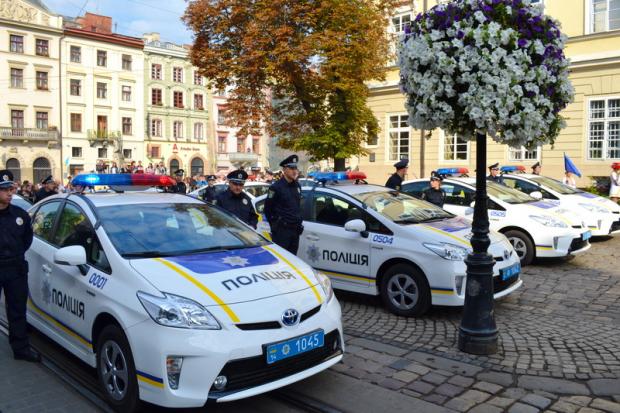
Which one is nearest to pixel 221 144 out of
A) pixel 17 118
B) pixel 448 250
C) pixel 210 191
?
pixel 17 118

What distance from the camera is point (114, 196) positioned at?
5.45 metres

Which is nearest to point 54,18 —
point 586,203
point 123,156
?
point 123,156

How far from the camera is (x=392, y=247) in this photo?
661 cm

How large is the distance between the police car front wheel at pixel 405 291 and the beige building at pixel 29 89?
4773 centimetres

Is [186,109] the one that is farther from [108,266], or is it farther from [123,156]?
[108,266]

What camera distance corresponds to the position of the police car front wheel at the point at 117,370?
386 centimetres

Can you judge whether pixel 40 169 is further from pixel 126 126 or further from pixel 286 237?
pixel 286 237

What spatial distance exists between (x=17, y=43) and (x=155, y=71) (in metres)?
13.1

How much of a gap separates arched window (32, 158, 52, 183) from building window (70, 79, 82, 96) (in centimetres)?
684

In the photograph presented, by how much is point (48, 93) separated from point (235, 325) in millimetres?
52446

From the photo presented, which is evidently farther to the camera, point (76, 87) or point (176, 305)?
point (76, 87)

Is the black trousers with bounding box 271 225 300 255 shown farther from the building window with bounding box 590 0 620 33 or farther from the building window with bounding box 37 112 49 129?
the building window with bounding box 37 112 49 129

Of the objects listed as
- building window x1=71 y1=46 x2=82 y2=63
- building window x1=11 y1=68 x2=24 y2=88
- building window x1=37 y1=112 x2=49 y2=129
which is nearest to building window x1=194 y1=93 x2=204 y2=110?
building window x1=71 y1=46 x2=82 y2=63

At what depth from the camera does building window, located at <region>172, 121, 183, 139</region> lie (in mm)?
58469
